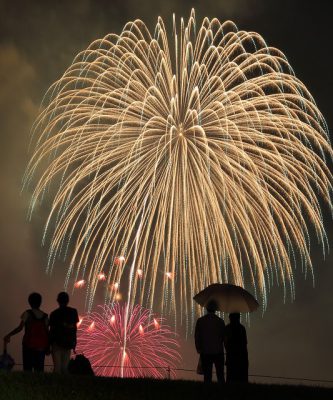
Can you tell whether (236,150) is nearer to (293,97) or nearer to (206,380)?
(293,97)

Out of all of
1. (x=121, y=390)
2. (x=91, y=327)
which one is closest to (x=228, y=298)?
(x=121, y=390)

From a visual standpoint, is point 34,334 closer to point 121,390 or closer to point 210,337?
point 121,390

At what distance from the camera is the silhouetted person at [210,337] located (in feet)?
72.0

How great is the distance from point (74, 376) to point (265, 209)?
68.1 feet

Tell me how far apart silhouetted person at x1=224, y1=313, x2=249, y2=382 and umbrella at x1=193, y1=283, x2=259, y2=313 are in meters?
2.46

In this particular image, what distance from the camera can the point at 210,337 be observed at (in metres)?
21.9

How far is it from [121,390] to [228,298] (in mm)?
6832

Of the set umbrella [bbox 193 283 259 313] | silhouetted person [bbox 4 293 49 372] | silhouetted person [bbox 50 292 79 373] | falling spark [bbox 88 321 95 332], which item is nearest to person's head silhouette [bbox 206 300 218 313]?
umbrella [bbox 193 283 259 313]

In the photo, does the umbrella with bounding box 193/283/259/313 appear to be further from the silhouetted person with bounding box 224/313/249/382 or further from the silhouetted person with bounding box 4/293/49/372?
the silhouetted person with bounding box 4/293/49/372

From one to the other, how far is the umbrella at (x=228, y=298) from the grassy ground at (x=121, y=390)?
4210mm

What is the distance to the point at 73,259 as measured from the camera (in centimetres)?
3966

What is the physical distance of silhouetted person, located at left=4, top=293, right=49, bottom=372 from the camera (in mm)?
20812

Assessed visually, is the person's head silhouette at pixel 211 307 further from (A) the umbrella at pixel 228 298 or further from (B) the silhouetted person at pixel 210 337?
(A) the umbrella at pixel 228 298

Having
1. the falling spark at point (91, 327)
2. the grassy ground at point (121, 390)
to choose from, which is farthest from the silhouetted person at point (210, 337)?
the falling spark at point (91, 327)
